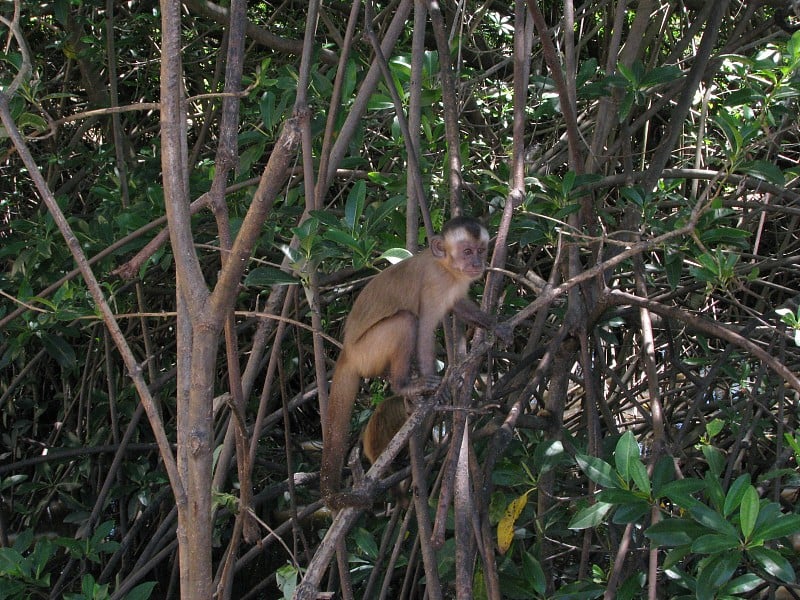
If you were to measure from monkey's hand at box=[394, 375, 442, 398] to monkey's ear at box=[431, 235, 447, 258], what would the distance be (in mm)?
476

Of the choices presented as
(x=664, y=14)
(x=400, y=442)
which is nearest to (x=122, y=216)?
(x=400, y=442)

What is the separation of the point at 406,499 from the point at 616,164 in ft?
6.61

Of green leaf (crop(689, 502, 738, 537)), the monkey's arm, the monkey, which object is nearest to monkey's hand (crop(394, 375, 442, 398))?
the monkey

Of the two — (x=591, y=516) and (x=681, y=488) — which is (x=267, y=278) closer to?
(x=591, y=516)

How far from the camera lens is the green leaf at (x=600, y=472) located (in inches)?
96.5

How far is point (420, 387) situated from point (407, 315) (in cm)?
30

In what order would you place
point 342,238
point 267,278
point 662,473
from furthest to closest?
1. point 342,238
2. point 267,278
3. point 662,473

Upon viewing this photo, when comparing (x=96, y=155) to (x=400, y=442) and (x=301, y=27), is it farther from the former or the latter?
(x=400, y=442)

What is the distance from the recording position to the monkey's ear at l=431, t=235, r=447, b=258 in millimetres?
3260

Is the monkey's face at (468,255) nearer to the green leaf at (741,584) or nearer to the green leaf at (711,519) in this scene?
the green leaf at (711,519)

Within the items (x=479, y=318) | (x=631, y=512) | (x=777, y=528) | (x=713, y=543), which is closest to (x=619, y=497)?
(x=631, y=512)

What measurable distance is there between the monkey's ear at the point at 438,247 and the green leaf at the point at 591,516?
1.16 metres

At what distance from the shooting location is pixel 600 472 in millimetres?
2477

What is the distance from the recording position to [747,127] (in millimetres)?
2859
